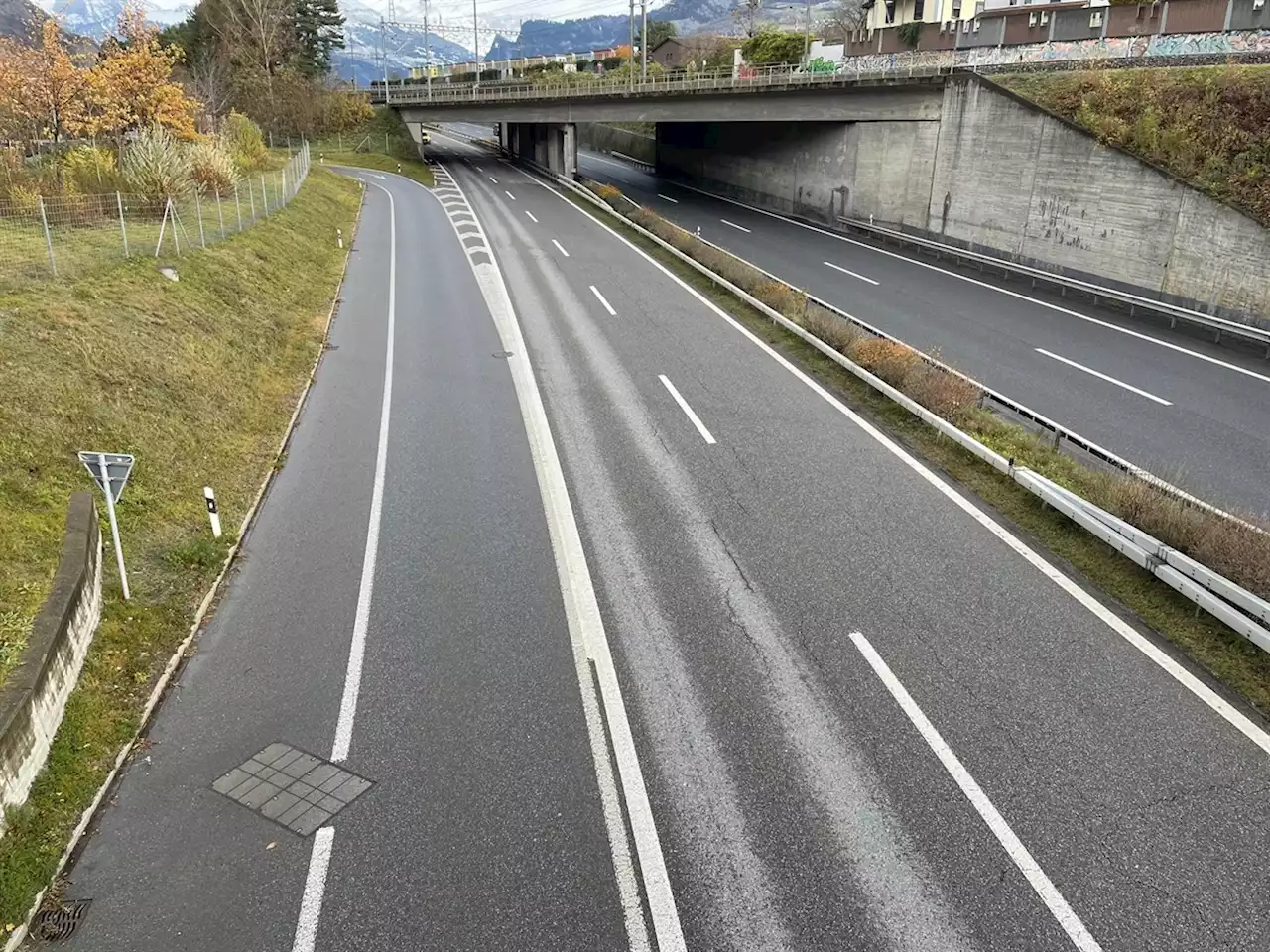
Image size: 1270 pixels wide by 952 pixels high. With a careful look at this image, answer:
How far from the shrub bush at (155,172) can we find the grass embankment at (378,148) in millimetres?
34974

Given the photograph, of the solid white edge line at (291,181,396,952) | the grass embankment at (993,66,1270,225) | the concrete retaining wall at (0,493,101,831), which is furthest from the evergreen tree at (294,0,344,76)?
the concrete retaining wall at (0,493,101,831)

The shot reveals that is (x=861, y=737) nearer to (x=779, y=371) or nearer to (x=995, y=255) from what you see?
(x=779, y=371)

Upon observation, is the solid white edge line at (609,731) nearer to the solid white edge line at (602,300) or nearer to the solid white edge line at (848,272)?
the solid white edge line at (602,300)

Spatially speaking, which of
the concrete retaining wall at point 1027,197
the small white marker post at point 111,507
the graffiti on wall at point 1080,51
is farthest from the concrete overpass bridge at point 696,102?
the small white marker post at point 111,507

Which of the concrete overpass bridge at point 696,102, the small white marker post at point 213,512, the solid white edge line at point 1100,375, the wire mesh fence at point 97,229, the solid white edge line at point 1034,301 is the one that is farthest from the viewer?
the concrete overpass bridge at point 696,102

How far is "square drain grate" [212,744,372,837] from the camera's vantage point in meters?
6.98

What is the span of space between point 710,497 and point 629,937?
7.52 meters

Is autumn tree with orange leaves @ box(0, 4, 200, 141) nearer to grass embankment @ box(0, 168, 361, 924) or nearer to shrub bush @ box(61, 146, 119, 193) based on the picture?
shrub bush @ box(61, 146, 119, 193)

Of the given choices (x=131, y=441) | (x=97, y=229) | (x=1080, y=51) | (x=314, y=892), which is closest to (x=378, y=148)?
(x=97, y=229)

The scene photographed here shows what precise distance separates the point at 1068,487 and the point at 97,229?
2485 centimetres

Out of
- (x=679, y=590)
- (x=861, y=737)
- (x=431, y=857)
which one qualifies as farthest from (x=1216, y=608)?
(x=431, y=857)

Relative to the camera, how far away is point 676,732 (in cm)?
788

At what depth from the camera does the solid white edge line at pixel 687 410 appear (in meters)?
15.0

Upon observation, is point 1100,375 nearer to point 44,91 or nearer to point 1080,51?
point 1080,51
